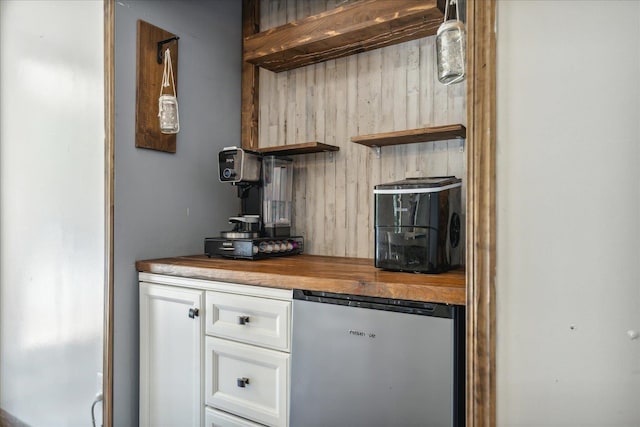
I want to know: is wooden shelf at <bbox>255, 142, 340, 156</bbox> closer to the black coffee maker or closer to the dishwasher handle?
the black coffee maker

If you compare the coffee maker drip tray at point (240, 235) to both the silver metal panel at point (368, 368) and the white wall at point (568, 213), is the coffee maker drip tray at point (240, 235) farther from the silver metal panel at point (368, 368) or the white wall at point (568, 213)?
the white wall at point (568, 213)

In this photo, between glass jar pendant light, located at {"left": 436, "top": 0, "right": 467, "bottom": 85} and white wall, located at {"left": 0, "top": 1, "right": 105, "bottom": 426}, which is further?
white wall, located at {"left": 0, "top": 1, "right": 105, "bottom": 426}

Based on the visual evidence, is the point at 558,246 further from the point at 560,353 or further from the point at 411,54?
the point at 411,54

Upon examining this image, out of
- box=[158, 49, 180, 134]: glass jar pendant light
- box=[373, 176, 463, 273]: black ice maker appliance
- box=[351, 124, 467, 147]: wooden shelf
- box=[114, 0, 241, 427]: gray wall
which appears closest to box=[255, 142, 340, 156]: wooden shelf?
box=[351, 124, 467, 147]: wooden shelf

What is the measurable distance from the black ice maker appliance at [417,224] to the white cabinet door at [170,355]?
769 mm

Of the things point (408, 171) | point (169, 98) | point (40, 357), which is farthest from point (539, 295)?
point (40, 357)

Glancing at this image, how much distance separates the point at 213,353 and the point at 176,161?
3.15ft

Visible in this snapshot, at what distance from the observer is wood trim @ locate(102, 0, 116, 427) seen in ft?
5.88

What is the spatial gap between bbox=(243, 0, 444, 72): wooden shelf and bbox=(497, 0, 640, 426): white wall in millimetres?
854

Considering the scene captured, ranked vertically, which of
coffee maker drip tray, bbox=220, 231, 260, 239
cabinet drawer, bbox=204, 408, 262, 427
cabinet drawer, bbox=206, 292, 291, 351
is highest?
coffee maker drip tray, bbox=220, 231, 260, 239

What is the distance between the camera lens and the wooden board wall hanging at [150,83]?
190 centimetres

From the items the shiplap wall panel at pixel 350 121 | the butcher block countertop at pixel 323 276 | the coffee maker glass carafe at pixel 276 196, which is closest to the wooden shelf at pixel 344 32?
the shiplap wall panel at pixel 350 121

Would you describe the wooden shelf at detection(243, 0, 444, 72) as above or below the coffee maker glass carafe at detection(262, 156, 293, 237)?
above

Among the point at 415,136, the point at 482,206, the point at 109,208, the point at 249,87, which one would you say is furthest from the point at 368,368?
the point at 249,87
